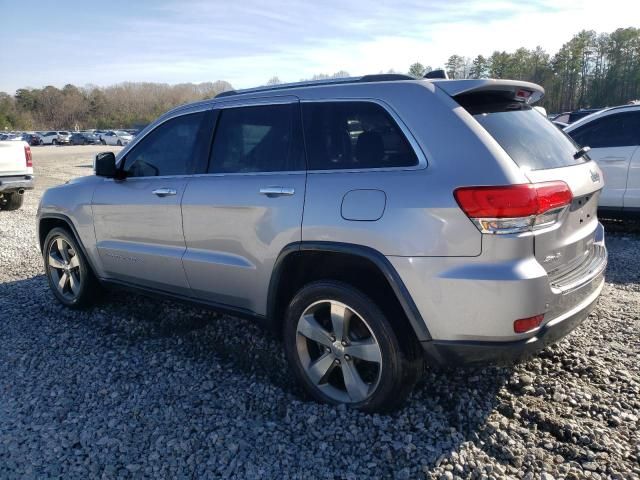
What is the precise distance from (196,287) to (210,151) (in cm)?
96

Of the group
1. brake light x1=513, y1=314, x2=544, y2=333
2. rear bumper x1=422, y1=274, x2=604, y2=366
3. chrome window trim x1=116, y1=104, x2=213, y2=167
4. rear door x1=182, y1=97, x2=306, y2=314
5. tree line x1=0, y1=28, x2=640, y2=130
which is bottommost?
rear bumper x1=422, y1=274, x2=604, y2=366

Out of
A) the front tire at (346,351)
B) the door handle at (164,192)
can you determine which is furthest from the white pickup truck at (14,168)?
the front tire at (346,351)

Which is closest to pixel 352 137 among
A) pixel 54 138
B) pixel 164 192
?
pixel 164 192

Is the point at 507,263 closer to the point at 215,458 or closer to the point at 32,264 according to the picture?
the point at 215,458

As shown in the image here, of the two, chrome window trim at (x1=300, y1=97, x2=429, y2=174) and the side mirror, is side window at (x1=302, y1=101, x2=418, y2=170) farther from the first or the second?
the side mirror

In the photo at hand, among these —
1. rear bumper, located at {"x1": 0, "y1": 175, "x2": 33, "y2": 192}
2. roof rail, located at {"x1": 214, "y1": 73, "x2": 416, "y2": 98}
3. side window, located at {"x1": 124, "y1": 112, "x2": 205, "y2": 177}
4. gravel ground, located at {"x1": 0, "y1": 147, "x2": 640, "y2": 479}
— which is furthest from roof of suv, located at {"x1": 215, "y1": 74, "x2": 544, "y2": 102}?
rear bumper, located at {"x1": 0, "y1": 175, "x2": 33, "y2": 192}

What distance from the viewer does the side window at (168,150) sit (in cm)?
380

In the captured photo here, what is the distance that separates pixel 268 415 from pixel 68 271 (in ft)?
9.34

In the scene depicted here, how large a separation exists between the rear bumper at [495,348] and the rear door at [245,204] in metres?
0.99

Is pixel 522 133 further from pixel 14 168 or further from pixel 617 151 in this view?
pixel 14 168

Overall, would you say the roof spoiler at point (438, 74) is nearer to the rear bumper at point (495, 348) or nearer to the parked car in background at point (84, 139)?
the rear bumper at point (495, 348)

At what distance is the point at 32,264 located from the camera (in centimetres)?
661

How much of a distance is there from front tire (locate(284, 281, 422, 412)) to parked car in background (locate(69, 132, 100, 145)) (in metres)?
68.0

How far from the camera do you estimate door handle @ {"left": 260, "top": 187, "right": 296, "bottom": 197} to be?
3.06m
